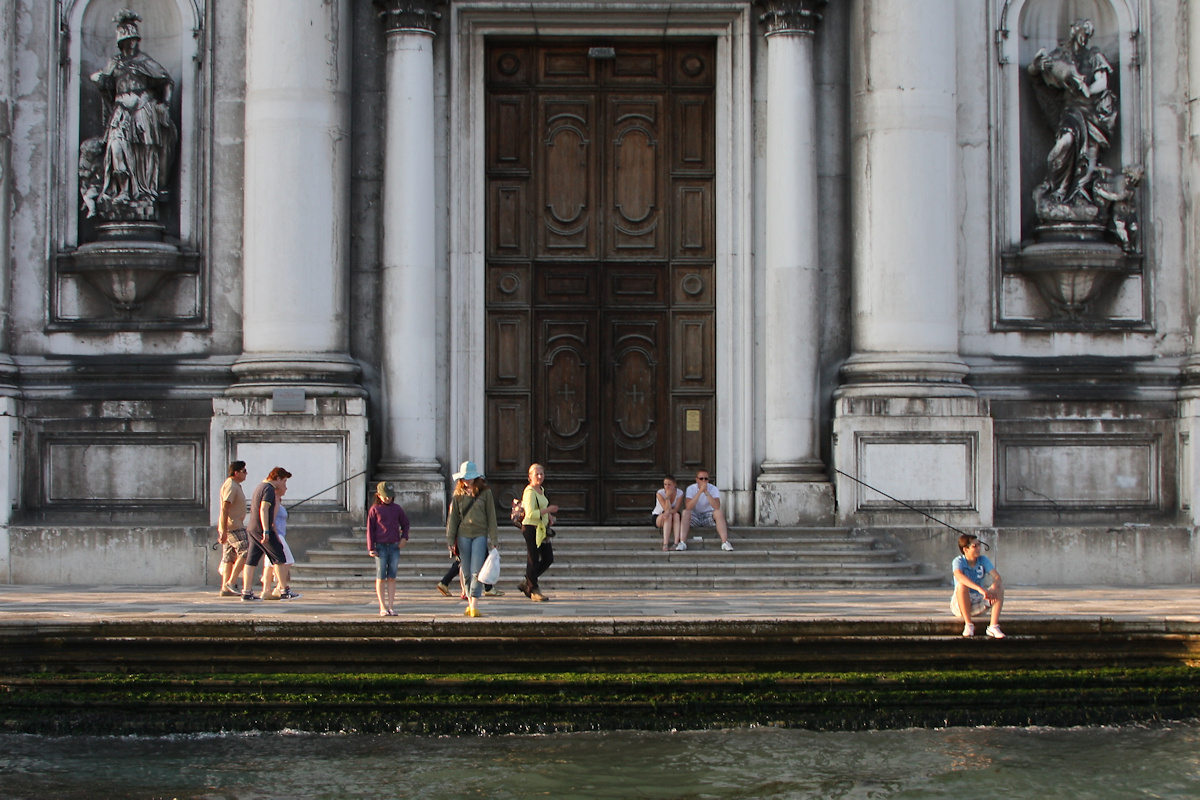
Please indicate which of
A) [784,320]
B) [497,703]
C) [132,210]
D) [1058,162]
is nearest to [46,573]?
[132,210]

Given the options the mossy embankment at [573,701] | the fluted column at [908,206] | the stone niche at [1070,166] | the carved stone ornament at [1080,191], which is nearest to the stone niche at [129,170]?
the mossy embankment at [573,701]

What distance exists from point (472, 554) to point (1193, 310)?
32.6 feet

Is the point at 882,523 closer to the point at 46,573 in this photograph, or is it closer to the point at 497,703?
the point at 497,703

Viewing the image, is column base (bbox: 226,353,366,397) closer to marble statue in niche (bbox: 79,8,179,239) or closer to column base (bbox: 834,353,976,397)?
marble statue in niche (bbox: 79,8,179,239)

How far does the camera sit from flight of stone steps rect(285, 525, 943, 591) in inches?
623

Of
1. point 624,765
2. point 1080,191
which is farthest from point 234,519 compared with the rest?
point 1080,191

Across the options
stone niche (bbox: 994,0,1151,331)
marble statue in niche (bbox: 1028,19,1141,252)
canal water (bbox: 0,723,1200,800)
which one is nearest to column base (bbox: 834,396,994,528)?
stone niche (bbox: 994,0,1151,331)

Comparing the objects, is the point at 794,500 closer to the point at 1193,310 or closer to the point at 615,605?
the point at 615,605

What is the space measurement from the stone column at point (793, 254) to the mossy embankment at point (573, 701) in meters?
6.14

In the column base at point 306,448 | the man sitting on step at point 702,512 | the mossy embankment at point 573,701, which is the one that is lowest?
the mossy embankment at point 573,701

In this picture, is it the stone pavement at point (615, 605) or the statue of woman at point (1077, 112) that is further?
the statue of woman at point (1077, 112)

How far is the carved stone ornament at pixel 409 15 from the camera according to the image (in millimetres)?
17828

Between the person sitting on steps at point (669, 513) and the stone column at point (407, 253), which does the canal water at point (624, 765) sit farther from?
the stone column at point (407, 253)

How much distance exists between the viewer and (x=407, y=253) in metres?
17.8
